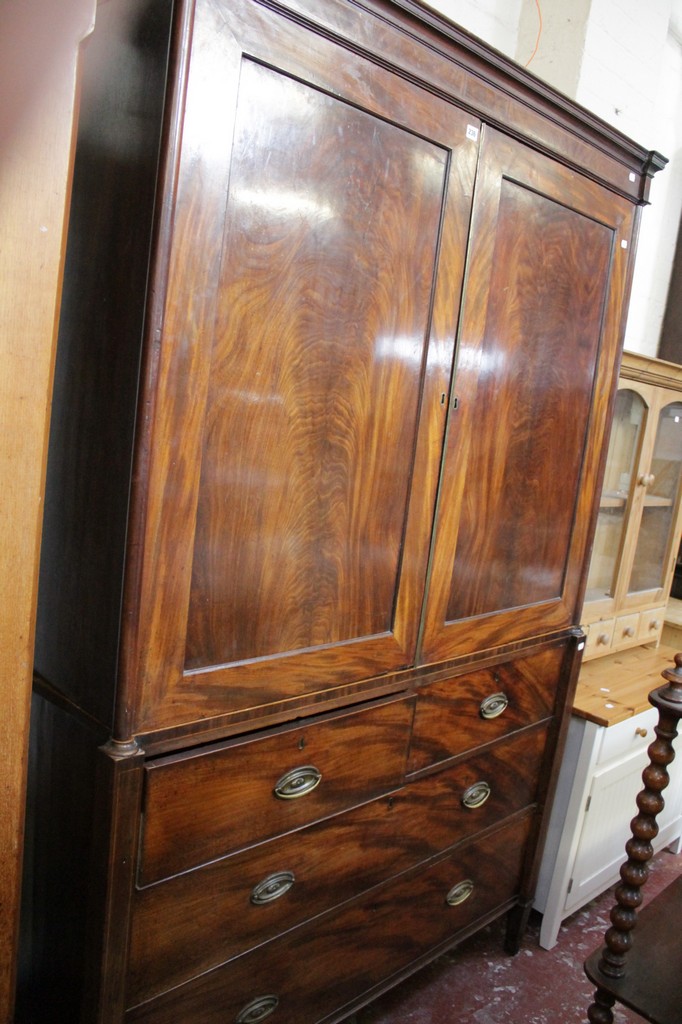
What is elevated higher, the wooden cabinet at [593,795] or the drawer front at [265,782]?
the drawer front at [265,782]

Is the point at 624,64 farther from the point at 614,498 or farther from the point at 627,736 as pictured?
the point at 627,736

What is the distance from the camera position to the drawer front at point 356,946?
1.33m

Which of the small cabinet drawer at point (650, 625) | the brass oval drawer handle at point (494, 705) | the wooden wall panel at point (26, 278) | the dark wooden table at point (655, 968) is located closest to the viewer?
the wooden wall panel at point (26, 278)

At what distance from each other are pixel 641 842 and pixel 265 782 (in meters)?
0.86

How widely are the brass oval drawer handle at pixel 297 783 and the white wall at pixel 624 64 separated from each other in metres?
2.05

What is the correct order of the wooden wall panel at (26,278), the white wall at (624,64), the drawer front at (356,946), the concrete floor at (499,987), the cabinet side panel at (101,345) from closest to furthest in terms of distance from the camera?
the wooden wall panel at (26,278) → the cabinet side panel at (101,345) → the drawer front at (356,946) → the concrete floor at (499,987) → the white wall at (624,64)

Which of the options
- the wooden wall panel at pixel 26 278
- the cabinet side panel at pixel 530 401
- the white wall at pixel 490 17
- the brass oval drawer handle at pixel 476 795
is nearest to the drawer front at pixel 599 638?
the cabinet side panel at pixel 530 401

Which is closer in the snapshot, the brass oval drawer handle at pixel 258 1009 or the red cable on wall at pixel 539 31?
the brass oval drawer handle at pixel 258 1009

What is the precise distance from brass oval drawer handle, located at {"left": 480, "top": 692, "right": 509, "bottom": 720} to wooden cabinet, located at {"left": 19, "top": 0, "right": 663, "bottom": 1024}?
35mm

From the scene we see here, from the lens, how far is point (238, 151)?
1.09 metres

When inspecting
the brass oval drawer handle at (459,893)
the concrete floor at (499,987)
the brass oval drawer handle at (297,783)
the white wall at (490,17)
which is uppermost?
the white wall at (490,17)

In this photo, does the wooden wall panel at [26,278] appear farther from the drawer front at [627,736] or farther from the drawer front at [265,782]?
the drawer front at [627,736]

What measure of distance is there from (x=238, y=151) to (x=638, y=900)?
5.24 ft

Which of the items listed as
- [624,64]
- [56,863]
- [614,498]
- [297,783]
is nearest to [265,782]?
[297,783]
